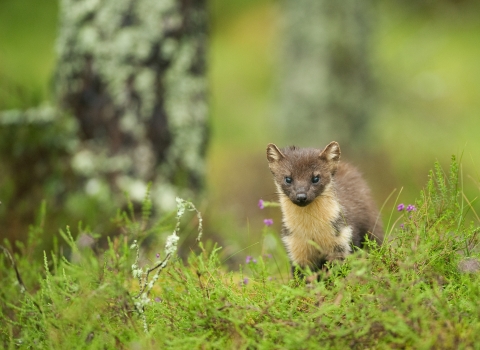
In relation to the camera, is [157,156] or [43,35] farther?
[43,35]

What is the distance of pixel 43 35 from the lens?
76.0 feet

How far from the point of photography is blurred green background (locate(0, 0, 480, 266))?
41.4 feet

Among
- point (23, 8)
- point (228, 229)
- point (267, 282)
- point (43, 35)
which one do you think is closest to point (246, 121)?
point (43, 35)

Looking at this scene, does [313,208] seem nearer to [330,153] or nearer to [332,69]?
[330,153]

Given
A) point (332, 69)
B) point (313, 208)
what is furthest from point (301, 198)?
point (332, 69)

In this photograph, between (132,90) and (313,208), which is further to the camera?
(132,90)

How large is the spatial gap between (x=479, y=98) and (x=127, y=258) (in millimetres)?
18436

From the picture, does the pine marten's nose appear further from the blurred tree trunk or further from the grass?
the blurred tree trunk

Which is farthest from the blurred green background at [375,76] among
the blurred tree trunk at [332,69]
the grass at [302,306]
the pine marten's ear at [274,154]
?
the grass at [302,306]

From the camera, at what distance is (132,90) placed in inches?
251

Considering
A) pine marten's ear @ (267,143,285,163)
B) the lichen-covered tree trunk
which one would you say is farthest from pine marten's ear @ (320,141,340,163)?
the lichen-covered tree trunk

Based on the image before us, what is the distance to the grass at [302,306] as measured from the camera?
9.04 ft

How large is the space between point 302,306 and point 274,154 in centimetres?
150

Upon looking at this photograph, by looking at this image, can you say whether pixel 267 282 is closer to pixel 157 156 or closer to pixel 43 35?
pixel 157 156
